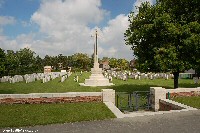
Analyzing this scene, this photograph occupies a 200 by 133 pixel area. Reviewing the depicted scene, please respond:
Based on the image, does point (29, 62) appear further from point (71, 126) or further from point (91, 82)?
point (71, 126)

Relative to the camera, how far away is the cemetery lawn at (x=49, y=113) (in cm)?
897

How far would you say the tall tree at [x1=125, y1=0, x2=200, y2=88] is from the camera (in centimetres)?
1686

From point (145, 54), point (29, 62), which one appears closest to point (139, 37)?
point (145, 54)

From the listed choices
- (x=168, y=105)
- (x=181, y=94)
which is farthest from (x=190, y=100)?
(x=168, y=105)

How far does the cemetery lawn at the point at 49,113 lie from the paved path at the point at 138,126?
64cm

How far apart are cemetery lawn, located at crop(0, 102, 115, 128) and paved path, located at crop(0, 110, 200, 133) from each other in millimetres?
638

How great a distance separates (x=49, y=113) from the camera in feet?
33.6

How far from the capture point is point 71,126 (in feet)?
27.5

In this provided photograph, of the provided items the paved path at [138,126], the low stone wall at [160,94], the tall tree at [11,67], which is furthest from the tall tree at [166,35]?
the tall tree at [11,67]

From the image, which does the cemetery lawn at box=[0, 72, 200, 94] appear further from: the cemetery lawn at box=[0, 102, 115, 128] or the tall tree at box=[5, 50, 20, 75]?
the tall tree at box=[5, 50, 20, 75]

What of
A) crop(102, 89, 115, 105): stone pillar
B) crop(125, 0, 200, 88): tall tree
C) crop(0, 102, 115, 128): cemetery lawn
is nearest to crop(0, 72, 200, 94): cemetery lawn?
crop(125, 0, 200, 88): tall tree

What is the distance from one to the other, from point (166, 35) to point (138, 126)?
11.2 m

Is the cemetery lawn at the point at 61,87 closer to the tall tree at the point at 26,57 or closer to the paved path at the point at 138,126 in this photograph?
the paved path at the point at 138,126

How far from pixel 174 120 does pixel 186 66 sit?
951 centimetres
